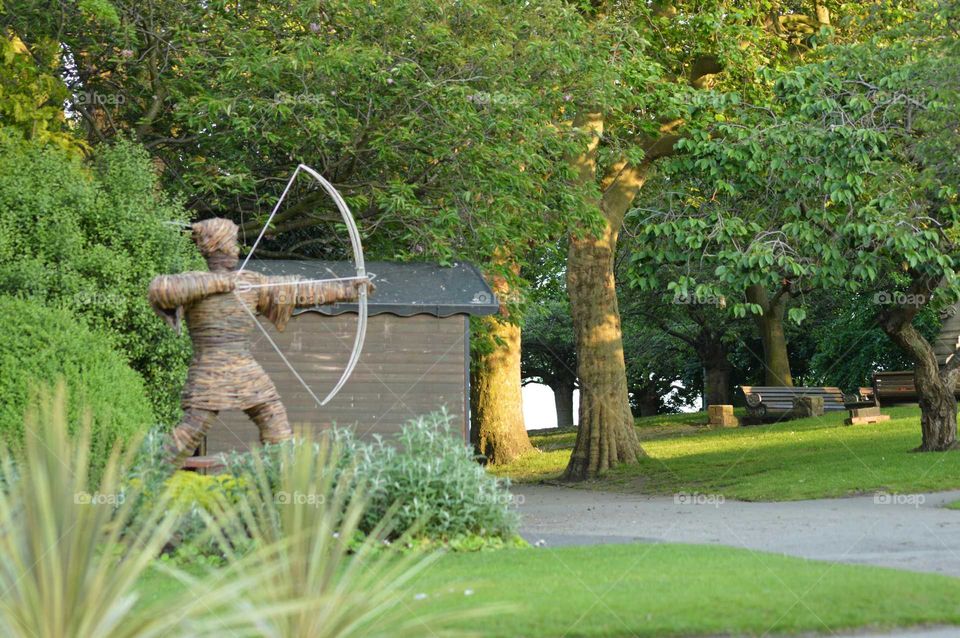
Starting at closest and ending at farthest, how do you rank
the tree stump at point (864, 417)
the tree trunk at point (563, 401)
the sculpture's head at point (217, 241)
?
the sculpture's head at point (217, 241), the tree stump at point (864, 417), the tree trunk at point (563, 401)

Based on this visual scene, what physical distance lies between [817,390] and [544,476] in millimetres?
11764

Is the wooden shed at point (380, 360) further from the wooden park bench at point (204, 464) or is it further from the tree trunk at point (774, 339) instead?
the tree trunk at point (774, 339)

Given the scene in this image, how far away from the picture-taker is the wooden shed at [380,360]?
1644cm

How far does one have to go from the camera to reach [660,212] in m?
21.2

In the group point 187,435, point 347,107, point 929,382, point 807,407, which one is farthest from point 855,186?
point 807,407

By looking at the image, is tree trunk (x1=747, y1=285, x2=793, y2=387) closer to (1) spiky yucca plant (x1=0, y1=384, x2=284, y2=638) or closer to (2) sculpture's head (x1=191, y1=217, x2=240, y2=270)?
(2) sculpture's head (x1=191, y1=217, x2=240, y2=270)

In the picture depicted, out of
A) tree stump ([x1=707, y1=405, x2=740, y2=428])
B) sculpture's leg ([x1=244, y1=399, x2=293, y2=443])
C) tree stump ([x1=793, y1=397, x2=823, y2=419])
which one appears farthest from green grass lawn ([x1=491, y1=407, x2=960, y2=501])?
sculpture's leg ([x1=244, y1=399, x2=293, y2=443])

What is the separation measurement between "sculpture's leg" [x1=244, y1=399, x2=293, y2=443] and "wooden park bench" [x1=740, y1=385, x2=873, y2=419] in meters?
23.2

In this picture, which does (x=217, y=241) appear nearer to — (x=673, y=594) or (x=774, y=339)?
(x=673, y=594)

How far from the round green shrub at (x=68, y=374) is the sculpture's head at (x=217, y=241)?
192 centimetres

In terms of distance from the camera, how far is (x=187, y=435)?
11.4 metres

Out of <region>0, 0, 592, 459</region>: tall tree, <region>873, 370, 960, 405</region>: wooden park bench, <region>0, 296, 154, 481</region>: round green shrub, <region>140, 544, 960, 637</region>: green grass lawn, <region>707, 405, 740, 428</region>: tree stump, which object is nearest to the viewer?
<region>140, 544, 960, 637</region>: green grass lawn

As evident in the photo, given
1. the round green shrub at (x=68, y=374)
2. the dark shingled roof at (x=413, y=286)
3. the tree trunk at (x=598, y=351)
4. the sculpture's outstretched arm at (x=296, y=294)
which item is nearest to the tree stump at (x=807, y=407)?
the tree trunk at (x=598, y=351)

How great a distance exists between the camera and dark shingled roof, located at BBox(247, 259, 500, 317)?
16.2m
